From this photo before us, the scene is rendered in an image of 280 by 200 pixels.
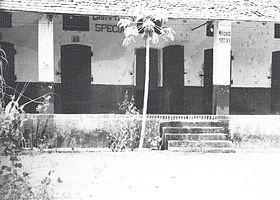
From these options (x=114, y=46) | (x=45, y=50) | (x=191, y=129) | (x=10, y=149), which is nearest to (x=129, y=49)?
(x=114, y=46)

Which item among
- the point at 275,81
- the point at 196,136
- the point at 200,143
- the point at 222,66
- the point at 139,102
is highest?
the point at 222,66

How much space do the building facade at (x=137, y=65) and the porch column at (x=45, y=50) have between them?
207 centimetres

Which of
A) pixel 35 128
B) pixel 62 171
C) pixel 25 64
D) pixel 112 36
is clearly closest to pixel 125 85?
pixel 112 36

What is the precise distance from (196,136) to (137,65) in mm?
5072

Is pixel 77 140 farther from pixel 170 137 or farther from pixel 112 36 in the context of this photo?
pixel 112 36

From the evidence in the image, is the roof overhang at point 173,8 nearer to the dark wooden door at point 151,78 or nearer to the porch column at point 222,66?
the porch column at point 222,66

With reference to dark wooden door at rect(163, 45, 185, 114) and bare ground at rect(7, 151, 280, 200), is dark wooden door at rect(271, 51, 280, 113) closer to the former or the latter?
dark wooden door at rect(163, 45, 185, 114)

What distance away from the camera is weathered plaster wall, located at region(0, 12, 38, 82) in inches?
645

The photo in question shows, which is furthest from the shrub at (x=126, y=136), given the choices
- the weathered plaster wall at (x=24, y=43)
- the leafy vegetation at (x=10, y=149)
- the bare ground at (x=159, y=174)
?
the leafy vegetation at (x=10, y=149)

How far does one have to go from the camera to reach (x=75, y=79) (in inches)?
665

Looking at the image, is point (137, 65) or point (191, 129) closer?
point (191, 129)

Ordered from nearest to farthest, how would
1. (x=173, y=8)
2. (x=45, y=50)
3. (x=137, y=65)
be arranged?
(x=45, y=50), (x=173, y=8), (x=137, y=65)

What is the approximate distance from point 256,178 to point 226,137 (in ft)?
15.5

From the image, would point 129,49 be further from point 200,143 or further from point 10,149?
point 10,149
